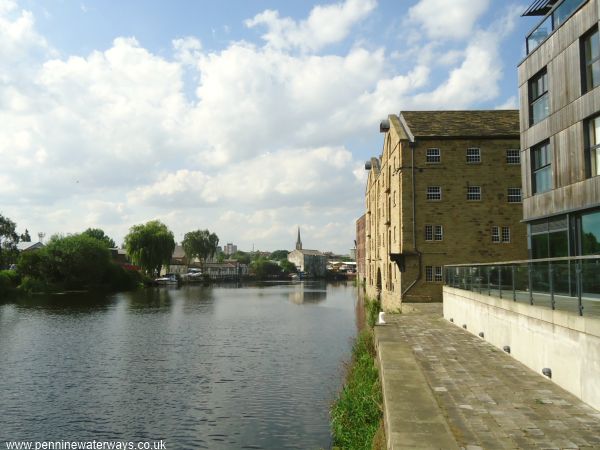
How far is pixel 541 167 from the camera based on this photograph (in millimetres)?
19641

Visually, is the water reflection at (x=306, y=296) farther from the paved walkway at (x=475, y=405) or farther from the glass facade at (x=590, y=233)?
the paved walkway at (x=475, y=405)

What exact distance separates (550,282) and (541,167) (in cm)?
1018

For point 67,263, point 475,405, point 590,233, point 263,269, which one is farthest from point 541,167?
point 263,269

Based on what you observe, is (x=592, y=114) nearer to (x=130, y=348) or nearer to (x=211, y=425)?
(x=211, y=425)

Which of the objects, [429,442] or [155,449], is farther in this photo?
[155,449]

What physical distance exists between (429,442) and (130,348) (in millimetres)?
21032

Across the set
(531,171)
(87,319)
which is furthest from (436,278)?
(87,319)

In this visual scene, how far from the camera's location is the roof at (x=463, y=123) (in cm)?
3103

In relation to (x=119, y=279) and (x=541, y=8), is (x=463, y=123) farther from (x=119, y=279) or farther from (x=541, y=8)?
(x=119, y=279)

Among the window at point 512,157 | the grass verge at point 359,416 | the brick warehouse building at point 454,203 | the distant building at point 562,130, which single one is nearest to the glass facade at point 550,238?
the distant building at point 562,130

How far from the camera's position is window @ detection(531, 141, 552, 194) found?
62.3ft

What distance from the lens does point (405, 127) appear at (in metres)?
32.5

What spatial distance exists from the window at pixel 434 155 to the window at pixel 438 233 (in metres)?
4.09

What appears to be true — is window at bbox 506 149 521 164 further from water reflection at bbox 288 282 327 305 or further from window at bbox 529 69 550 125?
water reflection at bbox 288 282 327 305
